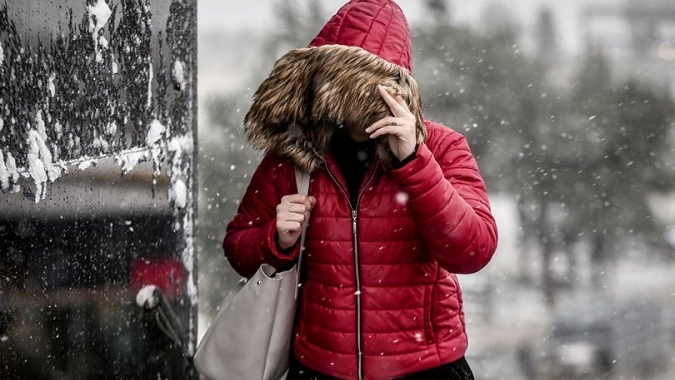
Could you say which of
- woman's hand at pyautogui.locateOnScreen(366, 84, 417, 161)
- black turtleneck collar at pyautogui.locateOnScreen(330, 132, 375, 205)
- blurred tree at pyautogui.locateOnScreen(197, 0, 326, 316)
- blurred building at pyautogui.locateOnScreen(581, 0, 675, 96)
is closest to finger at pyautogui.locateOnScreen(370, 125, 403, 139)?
woman's hand at pyautogui.locateOnScreen(366, 84, 417, 161)

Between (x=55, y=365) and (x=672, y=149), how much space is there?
56.0 ft

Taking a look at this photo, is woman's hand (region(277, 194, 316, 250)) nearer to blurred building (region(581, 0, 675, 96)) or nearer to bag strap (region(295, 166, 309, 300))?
bag strap (region(295, 166, 309, 300))

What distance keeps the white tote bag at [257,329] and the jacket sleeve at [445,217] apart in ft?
1.12

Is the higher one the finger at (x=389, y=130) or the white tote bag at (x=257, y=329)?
the finger at (x=389, y=130)

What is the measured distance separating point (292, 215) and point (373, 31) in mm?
541

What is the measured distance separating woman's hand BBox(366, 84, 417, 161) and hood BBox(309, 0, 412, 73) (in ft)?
0.64

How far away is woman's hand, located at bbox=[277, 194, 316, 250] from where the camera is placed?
2291 mm

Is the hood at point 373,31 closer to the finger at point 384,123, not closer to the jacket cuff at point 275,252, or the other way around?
the finger at point 384,123

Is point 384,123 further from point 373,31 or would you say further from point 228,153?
point 228,153

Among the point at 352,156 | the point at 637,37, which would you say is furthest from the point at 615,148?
the point at 352,156

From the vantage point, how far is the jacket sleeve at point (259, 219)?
2434 mm

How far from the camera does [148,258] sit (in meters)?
3.26

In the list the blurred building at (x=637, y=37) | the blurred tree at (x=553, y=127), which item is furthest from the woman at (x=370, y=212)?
the blurred building at (x=637, y=37)

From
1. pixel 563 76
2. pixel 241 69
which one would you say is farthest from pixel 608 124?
pixel 241 69
